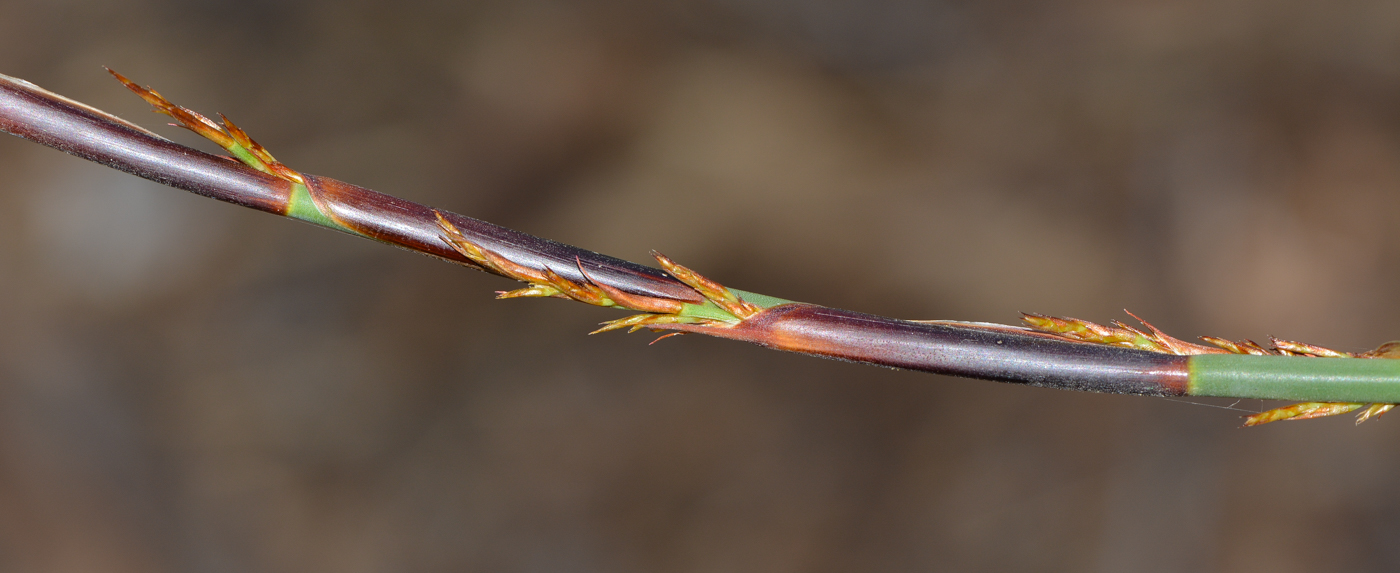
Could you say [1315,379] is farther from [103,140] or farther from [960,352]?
[103,140]

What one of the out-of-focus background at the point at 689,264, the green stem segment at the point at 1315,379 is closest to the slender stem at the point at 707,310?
the green stem segment at the point at 1315,379

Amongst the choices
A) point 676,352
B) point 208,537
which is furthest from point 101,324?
point 676,352

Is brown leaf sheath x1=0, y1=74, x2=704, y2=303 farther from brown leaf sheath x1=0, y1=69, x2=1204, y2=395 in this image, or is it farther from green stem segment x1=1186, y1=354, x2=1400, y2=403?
green stem segment x1=1186, y1=354, x2=1400, y2=403

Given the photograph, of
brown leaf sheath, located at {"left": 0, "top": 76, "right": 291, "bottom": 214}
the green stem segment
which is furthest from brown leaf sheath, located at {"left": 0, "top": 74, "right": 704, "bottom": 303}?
the green stem segment

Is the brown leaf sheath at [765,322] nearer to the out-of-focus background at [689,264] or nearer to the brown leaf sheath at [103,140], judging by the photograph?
the brown leaf sheath at [103,140]

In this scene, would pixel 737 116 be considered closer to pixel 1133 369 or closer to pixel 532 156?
pixel 532 156

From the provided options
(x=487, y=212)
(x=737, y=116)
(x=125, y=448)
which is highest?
(x=737, y=116)
